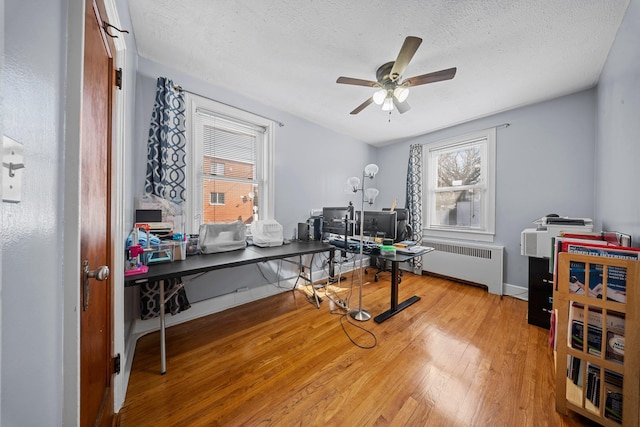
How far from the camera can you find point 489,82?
7.68 feet

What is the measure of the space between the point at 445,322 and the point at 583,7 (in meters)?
2.72

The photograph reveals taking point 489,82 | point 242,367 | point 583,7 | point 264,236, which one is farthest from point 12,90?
point 489,82

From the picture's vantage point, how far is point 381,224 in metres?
2.41

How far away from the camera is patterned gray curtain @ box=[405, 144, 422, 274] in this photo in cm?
377

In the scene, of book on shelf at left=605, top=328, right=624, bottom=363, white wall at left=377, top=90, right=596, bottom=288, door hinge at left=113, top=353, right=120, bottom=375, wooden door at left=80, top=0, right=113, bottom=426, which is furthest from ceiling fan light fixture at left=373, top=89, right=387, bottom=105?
door hinge at left=113, top=353, right=120, bottom=375

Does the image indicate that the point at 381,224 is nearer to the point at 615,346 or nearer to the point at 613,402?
the point at 615,346

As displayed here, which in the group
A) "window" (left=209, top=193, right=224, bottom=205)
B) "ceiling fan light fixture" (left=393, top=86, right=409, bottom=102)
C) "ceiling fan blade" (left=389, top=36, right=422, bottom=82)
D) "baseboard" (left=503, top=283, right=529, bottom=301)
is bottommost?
"baseboard" (left=503, top=283, right=529, bottom=301)

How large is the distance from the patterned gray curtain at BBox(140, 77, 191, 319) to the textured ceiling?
392 millimetres

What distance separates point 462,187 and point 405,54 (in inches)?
104

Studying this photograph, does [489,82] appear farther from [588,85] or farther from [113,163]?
[113,163]

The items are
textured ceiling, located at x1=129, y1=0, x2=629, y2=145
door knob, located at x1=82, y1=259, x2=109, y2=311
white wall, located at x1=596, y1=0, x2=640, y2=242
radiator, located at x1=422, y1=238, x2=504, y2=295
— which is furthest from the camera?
radiator, located at x1=422, y1=238, x2=504, y2=295

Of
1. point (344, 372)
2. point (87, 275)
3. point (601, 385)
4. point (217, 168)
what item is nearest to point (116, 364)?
point (87, 275)

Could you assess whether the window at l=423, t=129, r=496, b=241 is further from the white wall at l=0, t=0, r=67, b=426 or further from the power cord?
the white wall at l=0, t=0, r=67, b=426

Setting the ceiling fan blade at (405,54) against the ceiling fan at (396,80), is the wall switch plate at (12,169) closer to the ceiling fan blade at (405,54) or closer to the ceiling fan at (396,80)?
the ceiling fan blade at (405,54)
